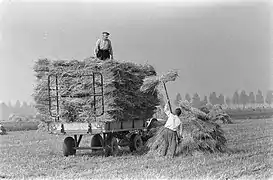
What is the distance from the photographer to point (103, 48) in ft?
45.2

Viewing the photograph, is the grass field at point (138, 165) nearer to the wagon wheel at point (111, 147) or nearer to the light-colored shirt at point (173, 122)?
the wagon wheel at point (111, 147)

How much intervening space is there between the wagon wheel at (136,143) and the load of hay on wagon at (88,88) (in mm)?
738

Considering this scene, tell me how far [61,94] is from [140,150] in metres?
2.92

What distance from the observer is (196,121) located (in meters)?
13.2

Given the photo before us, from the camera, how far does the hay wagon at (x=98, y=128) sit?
12688 millimetres

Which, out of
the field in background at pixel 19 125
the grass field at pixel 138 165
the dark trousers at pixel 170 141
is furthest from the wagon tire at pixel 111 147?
the field in background at pixel 19 125

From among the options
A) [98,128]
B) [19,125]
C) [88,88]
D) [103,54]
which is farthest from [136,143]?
[19,125]

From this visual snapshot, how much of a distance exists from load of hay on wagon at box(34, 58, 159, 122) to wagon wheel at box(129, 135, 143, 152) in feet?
2.42

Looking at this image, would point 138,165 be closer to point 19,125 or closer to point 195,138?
point 195,138

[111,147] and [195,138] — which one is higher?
[195,138]

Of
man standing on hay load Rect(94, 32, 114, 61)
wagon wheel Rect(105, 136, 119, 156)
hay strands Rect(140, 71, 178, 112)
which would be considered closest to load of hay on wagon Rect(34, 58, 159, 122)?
hay strands Rect(140, 71, 178, 112)

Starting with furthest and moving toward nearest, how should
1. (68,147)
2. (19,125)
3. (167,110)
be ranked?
(19,125), (68,147), (167,110)

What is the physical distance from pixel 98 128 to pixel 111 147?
93 centimetres

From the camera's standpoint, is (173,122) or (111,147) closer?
(173,122)
